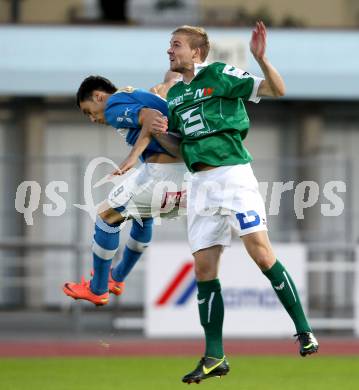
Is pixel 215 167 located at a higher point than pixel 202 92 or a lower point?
lower

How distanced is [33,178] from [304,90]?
461 cm

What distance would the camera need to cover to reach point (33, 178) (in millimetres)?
16547

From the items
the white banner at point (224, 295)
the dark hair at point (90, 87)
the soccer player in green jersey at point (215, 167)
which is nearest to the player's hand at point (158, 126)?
the soccer player in green jersey at point (215, 167)

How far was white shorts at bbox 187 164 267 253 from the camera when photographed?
8.40 m

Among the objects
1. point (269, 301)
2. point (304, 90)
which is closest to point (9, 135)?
point (304, 90)

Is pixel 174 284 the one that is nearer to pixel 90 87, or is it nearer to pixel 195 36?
pixel 90 87

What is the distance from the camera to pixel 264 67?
7945 millimetres

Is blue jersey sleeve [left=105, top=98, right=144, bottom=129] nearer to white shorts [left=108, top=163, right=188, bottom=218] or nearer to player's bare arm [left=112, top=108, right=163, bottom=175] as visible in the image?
player's bare arm [left=112, top=108, right=163, bottom=175]

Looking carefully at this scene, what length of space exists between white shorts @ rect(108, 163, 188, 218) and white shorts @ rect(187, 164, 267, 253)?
0.33 m

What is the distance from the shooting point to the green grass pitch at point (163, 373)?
34.0 ft

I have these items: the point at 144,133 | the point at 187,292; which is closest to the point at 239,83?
the point at 144,133

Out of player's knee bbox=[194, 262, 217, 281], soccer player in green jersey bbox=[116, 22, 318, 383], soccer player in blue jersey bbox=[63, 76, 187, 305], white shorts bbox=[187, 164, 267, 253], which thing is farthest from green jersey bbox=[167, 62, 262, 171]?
player's knee bbox=[194, 262, 217, 281]

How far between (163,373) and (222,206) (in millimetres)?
3609

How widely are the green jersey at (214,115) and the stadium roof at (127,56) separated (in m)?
10.0
